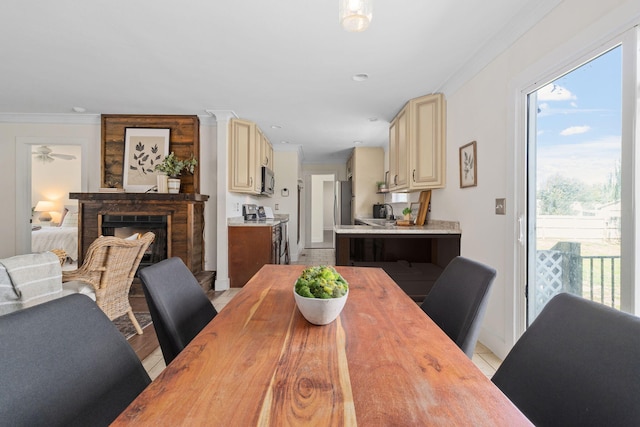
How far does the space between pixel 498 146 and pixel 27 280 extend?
3.06 m

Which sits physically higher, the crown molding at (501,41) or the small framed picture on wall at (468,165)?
the crown molding at (501,41)

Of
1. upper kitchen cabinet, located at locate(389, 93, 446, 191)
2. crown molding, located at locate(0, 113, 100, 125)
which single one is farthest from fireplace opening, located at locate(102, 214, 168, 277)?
upper kitchen cabinet, located at locate(389, 93, 446, 191)

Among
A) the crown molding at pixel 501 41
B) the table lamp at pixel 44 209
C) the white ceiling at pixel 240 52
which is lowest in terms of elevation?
the table lamp at pixel 44 209

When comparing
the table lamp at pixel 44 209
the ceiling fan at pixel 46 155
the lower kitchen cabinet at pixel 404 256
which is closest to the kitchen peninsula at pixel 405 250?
the lower kitchen cabinet at pixel 404 256

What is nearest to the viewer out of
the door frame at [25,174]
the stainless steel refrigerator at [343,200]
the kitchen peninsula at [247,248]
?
the kitchen peninsula at [247,248]

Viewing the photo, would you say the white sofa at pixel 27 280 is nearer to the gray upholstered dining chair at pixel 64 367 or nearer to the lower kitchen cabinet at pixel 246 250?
the gray upholstered dining chair at pixel 64 367

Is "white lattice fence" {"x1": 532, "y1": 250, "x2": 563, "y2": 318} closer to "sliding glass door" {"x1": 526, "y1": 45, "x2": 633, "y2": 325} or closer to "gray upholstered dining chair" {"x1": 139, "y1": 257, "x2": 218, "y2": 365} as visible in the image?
"sliding glass door" {"x1": 526, "y1": 45, "x2": 633, "y2": 325}

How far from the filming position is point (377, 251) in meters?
3.30

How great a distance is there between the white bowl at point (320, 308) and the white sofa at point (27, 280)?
1.58 meters

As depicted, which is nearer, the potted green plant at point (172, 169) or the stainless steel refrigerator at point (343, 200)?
the potted green plant at point (172, 169)

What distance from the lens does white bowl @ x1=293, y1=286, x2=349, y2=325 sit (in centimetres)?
89

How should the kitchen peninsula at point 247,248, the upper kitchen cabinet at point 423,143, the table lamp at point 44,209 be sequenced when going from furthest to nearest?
the table lamp at point 44,209 → the kitchen peninsula at point 247,248 → the upper kitchen cabinet at point 423,143

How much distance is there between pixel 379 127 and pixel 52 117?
4.55m

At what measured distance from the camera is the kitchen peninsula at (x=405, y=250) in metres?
2.87
